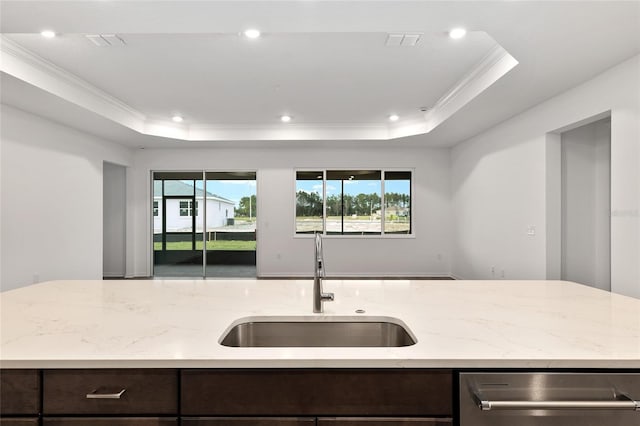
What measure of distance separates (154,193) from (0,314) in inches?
228

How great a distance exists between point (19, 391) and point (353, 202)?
597 centimetres

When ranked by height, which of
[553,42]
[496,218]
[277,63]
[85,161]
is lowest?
[496,218]

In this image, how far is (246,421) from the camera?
36.5 inches

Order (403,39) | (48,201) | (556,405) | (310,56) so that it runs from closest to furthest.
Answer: (556,405), (403,39), (310,56), (48,201)

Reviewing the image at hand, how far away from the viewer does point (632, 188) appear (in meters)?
2.76

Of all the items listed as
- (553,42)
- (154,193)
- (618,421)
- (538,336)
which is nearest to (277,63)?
(553,42)

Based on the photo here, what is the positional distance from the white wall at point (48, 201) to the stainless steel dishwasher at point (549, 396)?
508 cm

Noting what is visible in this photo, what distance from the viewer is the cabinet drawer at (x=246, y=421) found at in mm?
926

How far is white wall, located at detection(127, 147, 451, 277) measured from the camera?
21.1ft

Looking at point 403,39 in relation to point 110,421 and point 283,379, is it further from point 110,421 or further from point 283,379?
point 110,421

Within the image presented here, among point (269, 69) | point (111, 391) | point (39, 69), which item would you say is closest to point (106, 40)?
point (39, 69)

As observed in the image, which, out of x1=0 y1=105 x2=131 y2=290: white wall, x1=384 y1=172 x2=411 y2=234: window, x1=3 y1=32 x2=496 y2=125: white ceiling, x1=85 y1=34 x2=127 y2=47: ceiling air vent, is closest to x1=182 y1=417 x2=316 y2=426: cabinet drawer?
x1=3 y1=32 x2=496 y2=125: white ceiling

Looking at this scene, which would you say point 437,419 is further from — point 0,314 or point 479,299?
point 0,314

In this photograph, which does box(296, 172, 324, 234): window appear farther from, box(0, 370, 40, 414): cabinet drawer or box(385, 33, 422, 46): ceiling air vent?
box(0, 370, 40, 414): cabinet drawer
